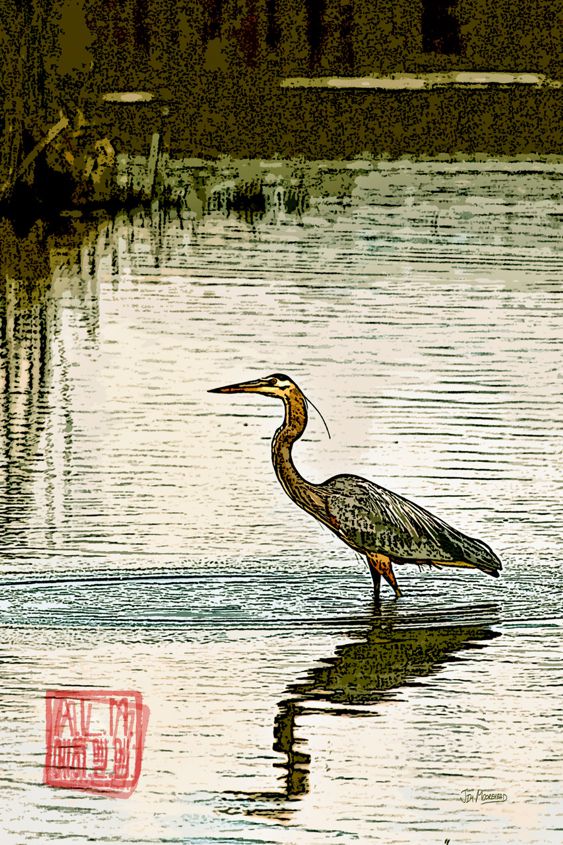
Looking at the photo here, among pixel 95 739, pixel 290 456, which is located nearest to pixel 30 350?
pixel 290 456

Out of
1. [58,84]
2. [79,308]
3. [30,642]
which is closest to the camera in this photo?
[30,642]

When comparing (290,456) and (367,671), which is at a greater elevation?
(290,456)

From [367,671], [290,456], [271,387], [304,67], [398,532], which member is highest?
[304,67]

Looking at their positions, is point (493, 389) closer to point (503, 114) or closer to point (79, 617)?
point (79, 617)

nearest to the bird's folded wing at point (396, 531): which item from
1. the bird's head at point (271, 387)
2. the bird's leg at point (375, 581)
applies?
the bird's leg at point (375, 581)

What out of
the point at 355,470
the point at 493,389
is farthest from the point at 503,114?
the point at 355,470

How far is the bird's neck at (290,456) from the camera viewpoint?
11477 mm

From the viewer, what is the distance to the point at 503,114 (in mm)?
51438

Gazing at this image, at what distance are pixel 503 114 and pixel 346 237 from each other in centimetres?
2162

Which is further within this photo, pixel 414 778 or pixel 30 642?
pixel 30 642

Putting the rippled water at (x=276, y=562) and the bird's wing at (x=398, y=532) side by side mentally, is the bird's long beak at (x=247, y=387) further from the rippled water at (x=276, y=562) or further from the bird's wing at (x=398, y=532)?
the rippled water at (x=276, y=562)

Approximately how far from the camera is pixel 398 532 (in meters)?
11.3
